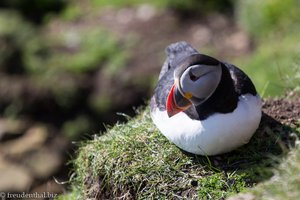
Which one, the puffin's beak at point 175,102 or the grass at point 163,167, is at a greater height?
the puffin's beak at point 175,102

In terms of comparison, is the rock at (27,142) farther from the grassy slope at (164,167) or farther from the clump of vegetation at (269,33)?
the grassy slope at (164,167)

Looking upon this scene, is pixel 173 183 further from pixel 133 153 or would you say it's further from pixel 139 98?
pixel 139 98

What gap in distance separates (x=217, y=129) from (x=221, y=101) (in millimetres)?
175

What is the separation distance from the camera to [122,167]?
192 inches

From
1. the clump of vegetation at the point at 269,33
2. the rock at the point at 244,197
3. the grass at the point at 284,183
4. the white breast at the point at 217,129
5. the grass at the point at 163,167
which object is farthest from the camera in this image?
the clump of vegetation at the point at 269,33

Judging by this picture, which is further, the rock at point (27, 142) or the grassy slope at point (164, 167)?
the rock at point (27, 142)

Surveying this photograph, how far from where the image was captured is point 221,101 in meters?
4.42

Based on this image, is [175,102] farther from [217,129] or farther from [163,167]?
[163,167]

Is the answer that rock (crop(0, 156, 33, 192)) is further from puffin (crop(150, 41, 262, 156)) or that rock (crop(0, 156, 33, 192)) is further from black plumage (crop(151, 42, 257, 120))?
puffin (crop(150, 41, 262, 156))

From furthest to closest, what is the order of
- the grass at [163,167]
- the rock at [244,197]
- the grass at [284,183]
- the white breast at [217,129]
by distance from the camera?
the grass at [163,167], the white breast at [217,129], the rock at [244,197], the grass at [284,183]

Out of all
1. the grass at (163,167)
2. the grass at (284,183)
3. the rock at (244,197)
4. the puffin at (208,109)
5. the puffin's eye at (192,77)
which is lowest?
the grass at (163,167)

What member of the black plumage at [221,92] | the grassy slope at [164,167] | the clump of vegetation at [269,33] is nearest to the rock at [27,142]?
the clump of vegetation at [269,33]

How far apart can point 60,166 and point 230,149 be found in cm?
572

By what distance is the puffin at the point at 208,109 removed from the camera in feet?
14.4
